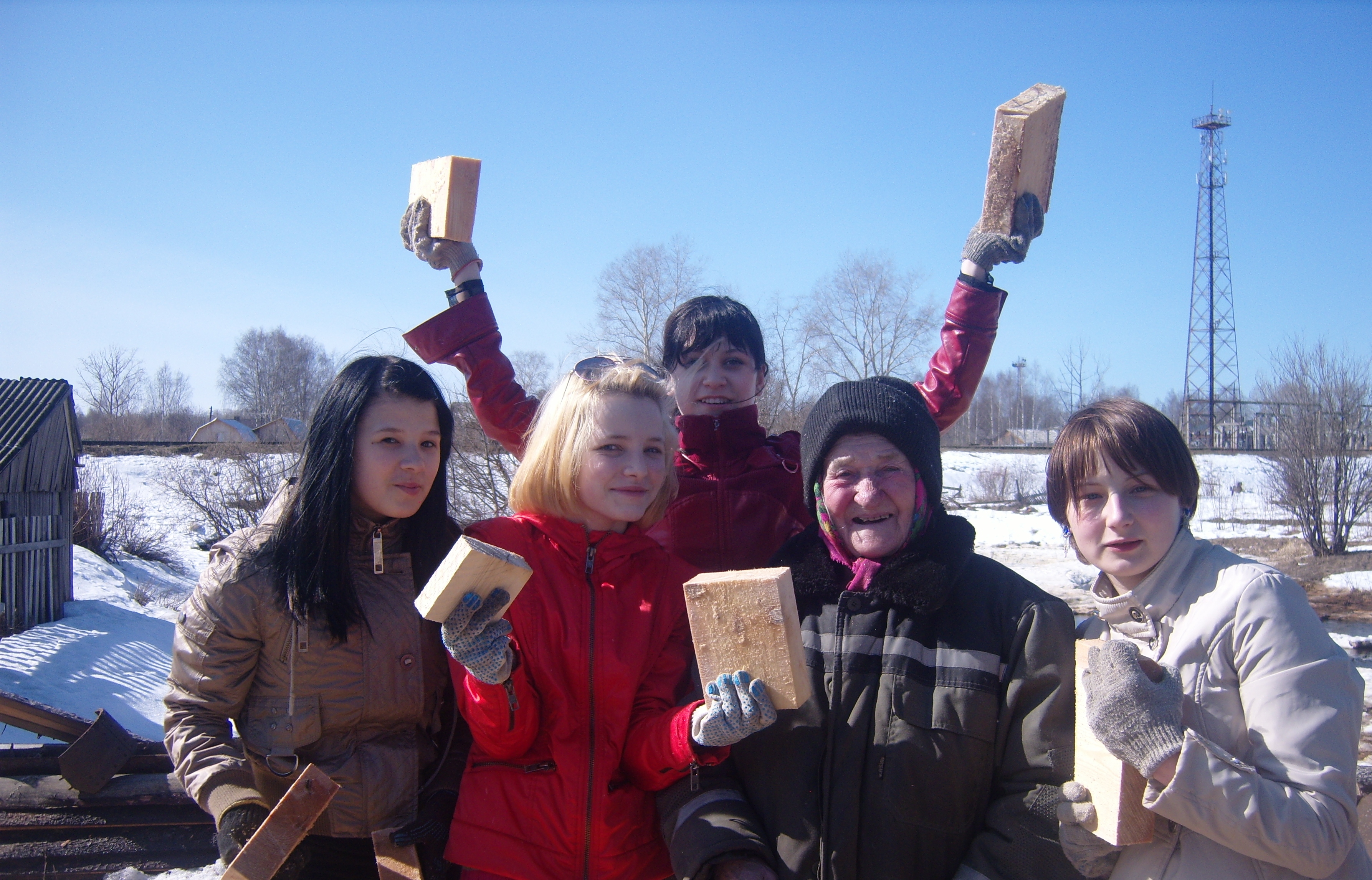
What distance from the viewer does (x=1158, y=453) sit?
2.03m

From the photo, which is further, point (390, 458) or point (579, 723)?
point (390, 458)

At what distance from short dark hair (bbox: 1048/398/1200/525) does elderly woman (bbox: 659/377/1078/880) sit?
31 cm

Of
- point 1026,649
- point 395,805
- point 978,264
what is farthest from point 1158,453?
point 395,805

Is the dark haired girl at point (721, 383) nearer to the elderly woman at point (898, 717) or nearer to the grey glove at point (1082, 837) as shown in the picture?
the elderly woman at point (898, 717)

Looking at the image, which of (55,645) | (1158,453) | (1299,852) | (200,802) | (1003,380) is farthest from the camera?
(1003,380)

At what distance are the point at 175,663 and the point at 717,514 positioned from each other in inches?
68.5

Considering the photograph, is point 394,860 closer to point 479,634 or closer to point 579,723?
point 579,723

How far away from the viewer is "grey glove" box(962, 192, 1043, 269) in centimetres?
301

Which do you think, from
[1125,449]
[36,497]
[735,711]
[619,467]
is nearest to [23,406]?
[36,497]

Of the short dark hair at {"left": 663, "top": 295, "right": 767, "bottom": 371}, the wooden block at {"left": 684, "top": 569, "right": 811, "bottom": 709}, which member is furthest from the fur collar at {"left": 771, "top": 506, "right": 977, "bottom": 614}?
the short dark hair at {"left": 663, "top": 295, "right": 767, "bottom": 371}

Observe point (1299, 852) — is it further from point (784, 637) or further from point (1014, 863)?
point (784, 637)

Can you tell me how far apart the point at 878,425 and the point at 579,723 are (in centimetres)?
117

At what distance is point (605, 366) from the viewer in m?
2.56

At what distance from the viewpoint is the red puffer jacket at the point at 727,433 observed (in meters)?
2.89
